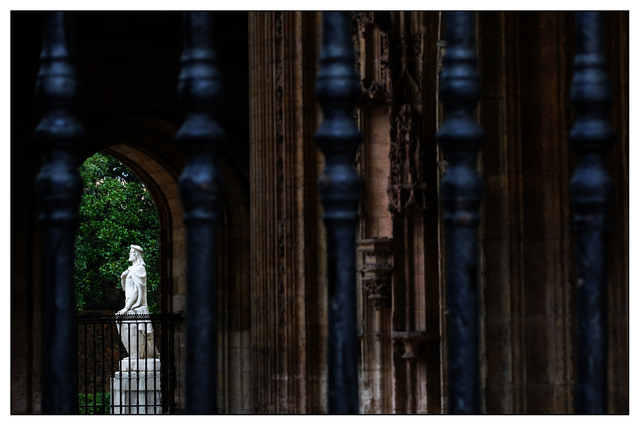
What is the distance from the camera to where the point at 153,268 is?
92.8 feet

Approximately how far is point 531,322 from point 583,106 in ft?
A: 15.4

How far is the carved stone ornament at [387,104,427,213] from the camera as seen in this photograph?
30.5 ft

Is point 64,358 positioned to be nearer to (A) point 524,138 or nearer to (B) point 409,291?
(A) point 524,138

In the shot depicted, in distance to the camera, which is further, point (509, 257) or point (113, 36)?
point (113, 36)

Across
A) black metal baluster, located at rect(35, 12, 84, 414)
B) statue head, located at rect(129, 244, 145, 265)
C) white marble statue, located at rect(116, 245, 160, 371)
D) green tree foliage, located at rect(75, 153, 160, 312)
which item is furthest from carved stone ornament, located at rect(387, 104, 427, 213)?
green tree foliage, located at rect(75, 153, 160, 312)

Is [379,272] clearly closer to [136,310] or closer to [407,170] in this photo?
[407,170]

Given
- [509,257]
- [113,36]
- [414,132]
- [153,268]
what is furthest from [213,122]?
[153,268]

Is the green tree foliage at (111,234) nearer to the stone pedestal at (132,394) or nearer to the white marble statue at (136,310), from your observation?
the white marble statue at (136,310)

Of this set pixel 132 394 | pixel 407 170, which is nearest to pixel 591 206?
pixel 407 170

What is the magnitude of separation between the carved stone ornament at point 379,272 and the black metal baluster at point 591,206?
7.33 metres

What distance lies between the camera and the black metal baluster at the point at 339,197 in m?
2.08

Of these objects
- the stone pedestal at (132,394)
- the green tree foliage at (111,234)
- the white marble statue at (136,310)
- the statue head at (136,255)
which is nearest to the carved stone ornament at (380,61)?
the stone pedestal at (132,394)

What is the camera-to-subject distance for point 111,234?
94.8ft

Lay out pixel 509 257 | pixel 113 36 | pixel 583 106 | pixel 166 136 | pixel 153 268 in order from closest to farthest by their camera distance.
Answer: pixel 583 106, pixel 509 257, pixel 113 36, pixel 166 136, pixel 153 268
